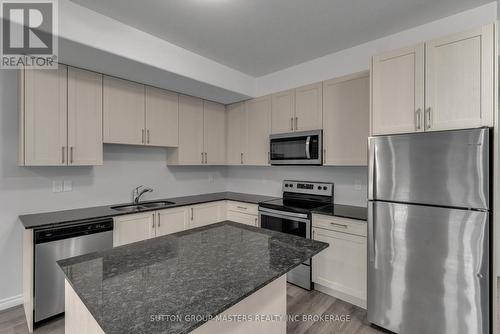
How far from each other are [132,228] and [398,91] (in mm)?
2836

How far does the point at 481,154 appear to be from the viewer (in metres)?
1.62

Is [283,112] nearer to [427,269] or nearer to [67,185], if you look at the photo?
[427,269]

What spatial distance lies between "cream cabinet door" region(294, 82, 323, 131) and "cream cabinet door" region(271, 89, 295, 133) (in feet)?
0.20

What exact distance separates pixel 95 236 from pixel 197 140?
1.77m

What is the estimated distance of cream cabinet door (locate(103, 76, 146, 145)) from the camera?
8.81ft

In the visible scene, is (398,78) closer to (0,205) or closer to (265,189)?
(265,189)

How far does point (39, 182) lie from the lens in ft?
8.26

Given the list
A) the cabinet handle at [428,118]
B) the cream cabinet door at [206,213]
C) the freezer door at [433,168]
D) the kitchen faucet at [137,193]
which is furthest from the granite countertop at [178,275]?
the kitchen faucet at [137,193]

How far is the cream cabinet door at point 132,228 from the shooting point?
8.31ft

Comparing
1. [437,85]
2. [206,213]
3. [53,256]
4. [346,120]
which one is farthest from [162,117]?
[437,85]

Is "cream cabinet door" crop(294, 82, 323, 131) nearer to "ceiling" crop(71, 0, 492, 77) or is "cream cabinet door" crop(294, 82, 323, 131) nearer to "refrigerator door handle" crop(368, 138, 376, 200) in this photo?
"ceiling" crop(71, 0, 492, 77)

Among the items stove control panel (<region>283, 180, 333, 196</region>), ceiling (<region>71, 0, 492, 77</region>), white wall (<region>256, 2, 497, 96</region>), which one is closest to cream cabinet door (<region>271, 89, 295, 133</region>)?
white wall (<region>256, 2, 497, 96</region>)

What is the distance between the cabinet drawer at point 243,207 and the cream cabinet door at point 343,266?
90cm

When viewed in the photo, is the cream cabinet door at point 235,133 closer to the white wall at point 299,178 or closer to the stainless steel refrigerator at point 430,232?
the white wall at point 299,178
